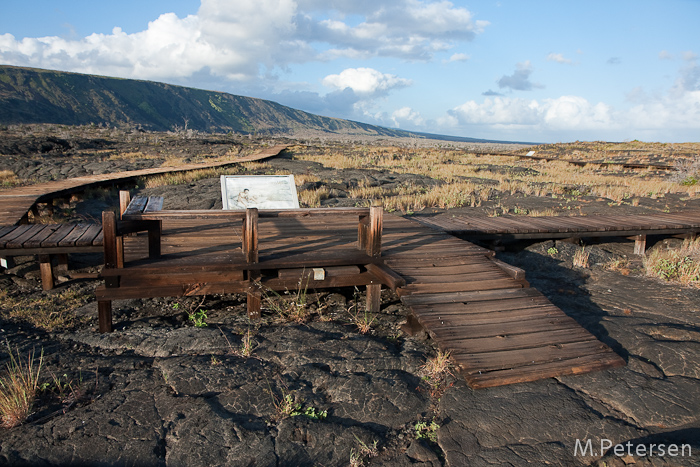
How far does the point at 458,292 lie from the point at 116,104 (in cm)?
12922

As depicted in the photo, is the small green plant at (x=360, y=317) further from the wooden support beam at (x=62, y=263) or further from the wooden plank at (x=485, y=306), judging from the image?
the wooden support beam at (x=62, y=263)

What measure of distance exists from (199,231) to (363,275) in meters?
2.75

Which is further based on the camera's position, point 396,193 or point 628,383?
point 396,193

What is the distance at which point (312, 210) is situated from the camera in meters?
4.62

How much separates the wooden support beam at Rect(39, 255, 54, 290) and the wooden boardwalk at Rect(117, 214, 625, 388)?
99cm

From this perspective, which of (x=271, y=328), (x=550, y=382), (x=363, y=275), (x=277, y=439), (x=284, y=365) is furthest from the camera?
(x=363, y=275)

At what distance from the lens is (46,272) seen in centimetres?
589

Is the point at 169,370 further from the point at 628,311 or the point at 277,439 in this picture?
the point at 628,311

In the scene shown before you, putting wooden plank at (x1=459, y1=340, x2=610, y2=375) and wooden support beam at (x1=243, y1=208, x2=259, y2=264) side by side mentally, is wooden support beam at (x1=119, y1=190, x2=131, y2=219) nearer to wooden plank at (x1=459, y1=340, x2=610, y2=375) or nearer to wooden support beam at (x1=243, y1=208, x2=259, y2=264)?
wooden support beam at (x1=243, y1=208, x2=259, y2=264)

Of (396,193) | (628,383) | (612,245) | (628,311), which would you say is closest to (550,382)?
(628,383)

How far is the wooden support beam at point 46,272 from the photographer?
5.81 metres

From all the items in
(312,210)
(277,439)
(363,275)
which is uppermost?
(312,210)

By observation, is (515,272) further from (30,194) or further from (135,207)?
(30,194)

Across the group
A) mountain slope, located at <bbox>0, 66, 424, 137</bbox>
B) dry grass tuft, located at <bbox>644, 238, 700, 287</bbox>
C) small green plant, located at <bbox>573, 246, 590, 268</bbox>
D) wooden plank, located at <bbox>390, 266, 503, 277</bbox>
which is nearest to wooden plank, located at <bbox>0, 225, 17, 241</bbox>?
wooden plank, located at <bbox>390, 266, 503, 277</bbox>
